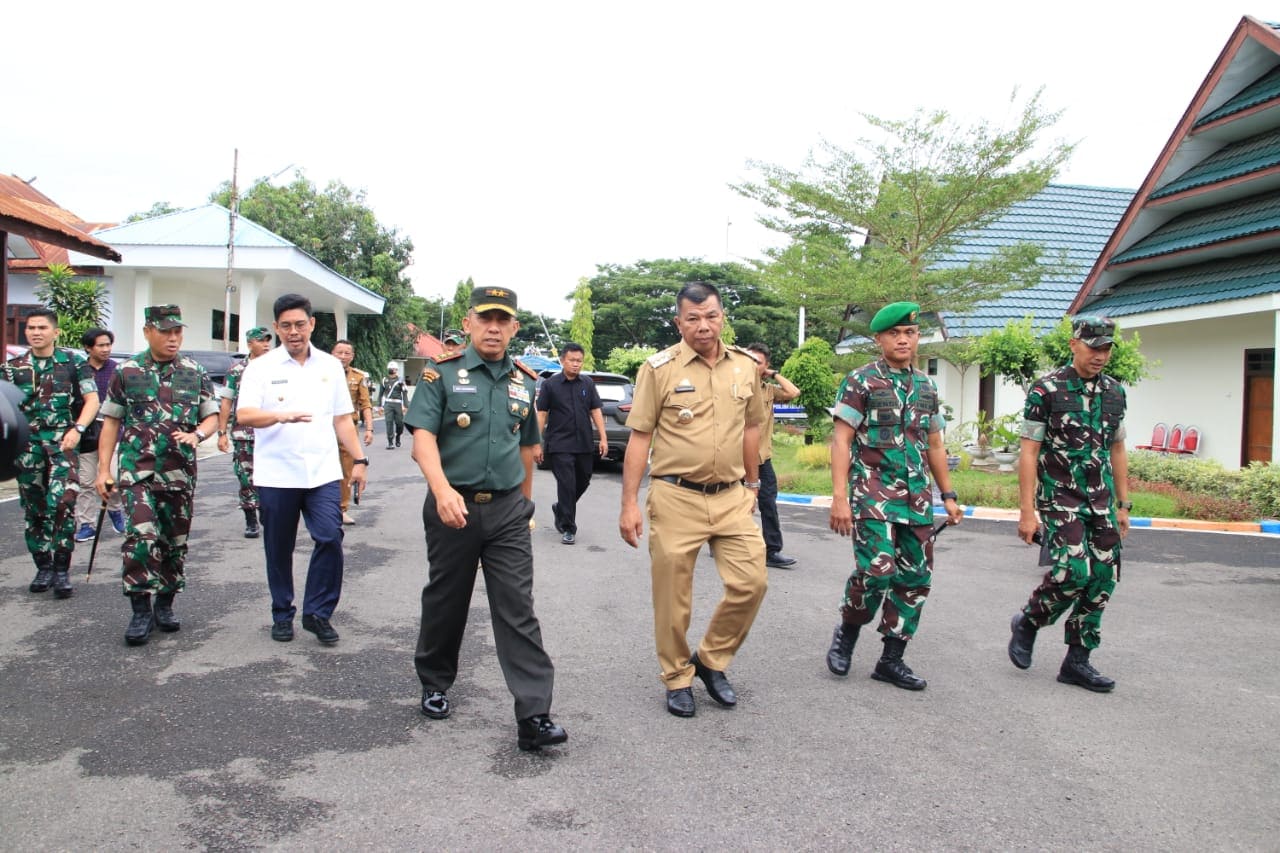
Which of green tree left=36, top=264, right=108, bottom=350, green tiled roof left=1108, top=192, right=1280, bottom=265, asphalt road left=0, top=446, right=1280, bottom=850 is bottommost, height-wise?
asphalt road left=0, top=446, right=1280, bottom=850

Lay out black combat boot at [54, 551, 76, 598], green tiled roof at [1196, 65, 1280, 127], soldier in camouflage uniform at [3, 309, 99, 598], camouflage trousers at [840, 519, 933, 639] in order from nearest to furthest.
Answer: camouflage trousers at [840, 519, 933, 639]
black combat boot at [54, 551, 76, 598]
soldier in camouflage uniform at [3, 309, 99, 598]
green tiled roof at [1196, 65, 1280, 127]

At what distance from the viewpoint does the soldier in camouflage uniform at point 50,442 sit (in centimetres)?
616

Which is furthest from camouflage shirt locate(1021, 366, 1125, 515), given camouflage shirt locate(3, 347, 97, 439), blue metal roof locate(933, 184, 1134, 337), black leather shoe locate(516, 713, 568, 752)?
blue metal roof locate(933, 184, 1134, 337)

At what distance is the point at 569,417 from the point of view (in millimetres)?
8828

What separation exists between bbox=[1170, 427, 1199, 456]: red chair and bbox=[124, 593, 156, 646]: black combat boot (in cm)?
1680

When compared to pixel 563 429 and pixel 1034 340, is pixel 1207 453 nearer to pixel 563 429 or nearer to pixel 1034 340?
pixel 1034 340

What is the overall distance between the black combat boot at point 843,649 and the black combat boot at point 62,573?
4.93 m

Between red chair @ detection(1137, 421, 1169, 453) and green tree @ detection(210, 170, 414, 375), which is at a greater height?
green tree @ detection(210, 170, 414, 375)

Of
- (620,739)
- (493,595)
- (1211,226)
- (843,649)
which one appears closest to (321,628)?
(493,595)

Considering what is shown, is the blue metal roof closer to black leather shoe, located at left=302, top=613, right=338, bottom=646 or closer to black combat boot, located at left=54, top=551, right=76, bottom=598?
black leather shoe, located at left=302, top=613, right=338, bottom=646

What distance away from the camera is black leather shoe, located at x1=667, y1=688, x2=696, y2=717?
412 centimetres

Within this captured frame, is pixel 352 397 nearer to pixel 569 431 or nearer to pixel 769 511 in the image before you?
pixel 569 431

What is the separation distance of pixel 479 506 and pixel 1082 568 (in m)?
3.01

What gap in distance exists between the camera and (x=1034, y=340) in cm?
1377
